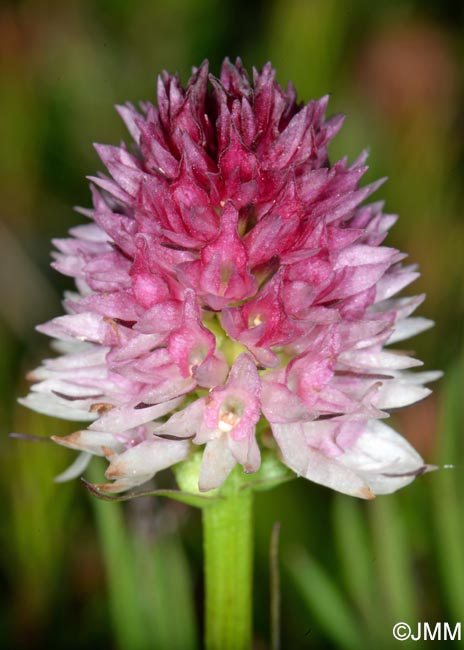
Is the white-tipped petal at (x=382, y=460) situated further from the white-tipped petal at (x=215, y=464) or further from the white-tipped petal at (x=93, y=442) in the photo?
the white-tipped petal at (x=93, y=442)

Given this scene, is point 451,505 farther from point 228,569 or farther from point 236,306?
point 236,306

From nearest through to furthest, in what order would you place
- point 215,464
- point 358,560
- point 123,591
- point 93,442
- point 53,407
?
point 215,464
point 93,442
point 53,407
point 123,591
point 358,560

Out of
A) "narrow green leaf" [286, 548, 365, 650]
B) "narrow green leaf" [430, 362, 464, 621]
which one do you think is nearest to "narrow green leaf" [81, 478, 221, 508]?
"narrow green leaf" [286, 548, 365, 650]

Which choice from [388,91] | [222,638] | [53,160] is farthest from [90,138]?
[222,638]

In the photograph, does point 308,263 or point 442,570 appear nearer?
point 308,263

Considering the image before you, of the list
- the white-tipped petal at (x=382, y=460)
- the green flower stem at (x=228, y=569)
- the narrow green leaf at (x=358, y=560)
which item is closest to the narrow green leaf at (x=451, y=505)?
the narrow green leaf at (x=358, y=560)

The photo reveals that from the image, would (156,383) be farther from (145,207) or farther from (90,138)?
(90,138)

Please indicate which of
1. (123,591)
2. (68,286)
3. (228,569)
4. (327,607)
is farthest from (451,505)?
(68,286)
